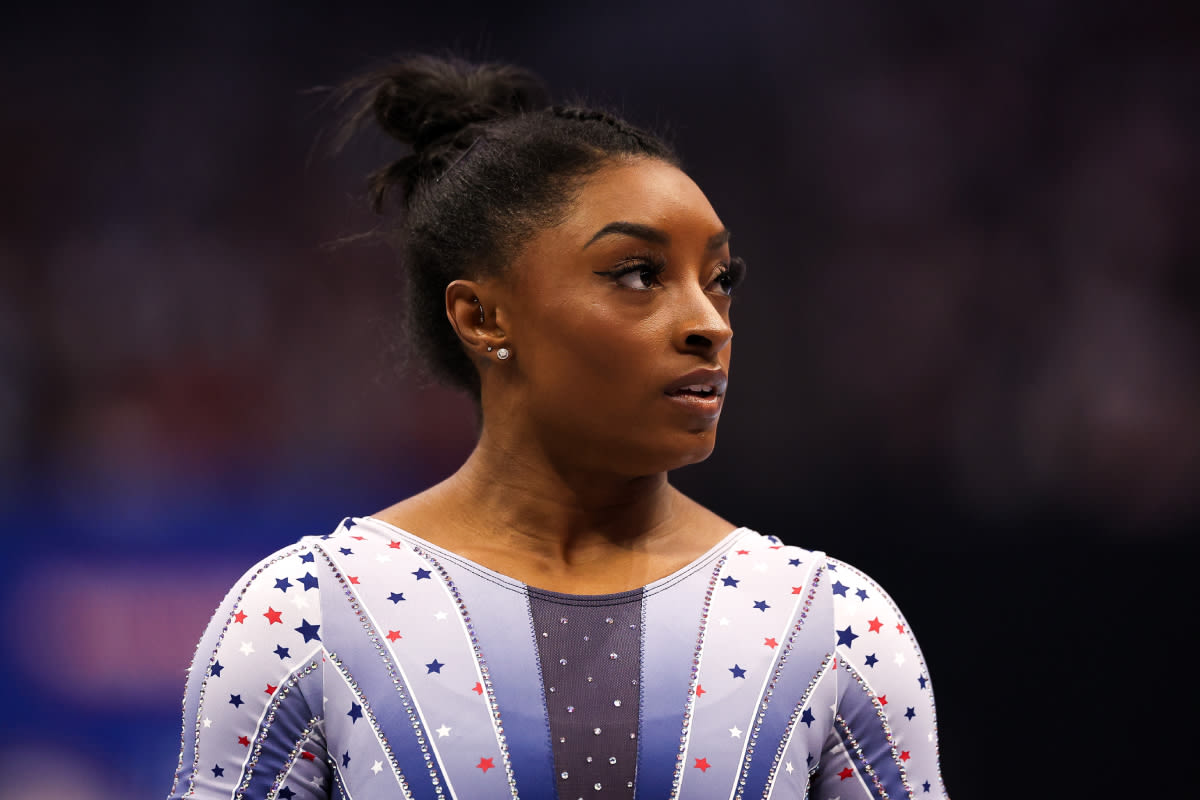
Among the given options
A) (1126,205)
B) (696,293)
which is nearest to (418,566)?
(696,293)

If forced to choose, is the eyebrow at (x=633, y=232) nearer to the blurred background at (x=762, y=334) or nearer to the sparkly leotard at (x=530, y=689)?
the sparkly leotard at (x=530, y=689)

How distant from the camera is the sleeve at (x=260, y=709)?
1489mm

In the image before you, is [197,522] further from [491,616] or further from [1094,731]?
[1094,731]

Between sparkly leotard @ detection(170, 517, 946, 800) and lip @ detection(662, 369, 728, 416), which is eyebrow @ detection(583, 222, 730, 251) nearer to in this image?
lip @ detection(662, 369, 728, 416)

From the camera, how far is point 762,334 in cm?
242

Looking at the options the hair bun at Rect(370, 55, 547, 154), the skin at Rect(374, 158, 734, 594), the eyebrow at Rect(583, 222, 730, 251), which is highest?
the hair bun at Rect(370, 55, 547, 154)

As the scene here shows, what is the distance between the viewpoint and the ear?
166 centimetres

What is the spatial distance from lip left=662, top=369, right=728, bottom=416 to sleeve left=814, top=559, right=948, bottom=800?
1.03 ft

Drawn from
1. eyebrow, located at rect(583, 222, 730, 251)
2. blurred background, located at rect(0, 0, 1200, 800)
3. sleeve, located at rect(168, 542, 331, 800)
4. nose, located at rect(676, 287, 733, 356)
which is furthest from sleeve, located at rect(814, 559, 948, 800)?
blurred background, located at rect(0, 0, 1200, 800)

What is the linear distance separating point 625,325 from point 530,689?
453mm

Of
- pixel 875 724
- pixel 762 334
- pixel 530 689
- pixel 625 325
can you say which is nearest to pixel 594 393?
pixel 625 325

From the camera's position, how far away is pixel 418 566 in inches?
62.1

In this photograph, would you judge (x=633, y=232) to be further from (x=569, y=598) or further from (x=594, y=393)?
(x=569, y=598)

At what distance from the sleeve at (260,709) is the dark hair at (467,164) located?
0.47 m
